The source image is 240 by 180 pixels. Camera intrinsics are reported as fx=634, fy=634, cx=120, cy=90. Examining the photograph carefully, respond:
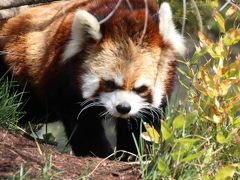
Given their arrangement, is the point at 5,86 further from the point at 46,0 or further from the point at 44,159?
the point at 44,159

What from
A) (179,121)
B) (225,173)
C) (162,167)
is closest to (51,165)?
(162,167)

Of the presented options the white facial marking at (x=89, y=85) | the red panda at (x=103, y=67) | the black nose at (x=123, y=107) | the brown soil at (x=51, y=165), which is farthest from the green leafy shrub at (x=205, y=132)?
the white facial marking at (x=89, y=85)

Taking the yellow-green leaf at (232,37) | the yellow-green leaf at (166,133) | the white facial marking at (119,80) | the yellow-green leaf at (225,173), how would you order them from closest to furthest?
1. the yellow-green leaf at (225,173)
2. the yellow-green leaf at (166,133)
3. the yellow-green leaf at (232,37)
4. the white facial marking at (119,80)

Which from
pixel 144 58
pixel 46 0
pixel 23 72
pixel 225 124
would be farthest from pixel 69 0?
pixel 225 124

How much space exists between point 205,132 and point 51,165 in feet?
3.56

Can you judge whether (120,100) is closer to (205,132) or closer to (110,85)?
(110,85)

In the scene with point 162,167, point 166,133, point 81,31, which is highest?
point 81,31

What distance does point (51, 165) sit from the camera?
3.93 meters

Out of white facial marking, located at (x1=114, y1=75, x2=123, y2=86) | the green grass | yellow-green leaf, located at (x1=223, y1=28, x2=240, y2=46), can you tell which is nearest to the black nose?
white facial marking, located at (x1=114, y1=75, x2=123, y2=86)

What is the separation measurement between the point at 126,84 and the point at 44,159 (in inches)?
46.8

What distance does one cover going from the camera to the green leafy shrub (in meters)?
3.77

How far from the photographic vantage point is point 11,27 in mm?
5898

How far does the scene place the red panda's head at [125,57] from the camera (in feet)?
16.5

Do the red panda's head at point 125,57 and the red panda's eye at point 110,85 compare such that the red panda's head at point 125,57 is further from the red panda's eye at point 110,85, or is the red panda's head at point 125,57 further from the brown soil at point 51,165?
the brown soil at point 51,165
